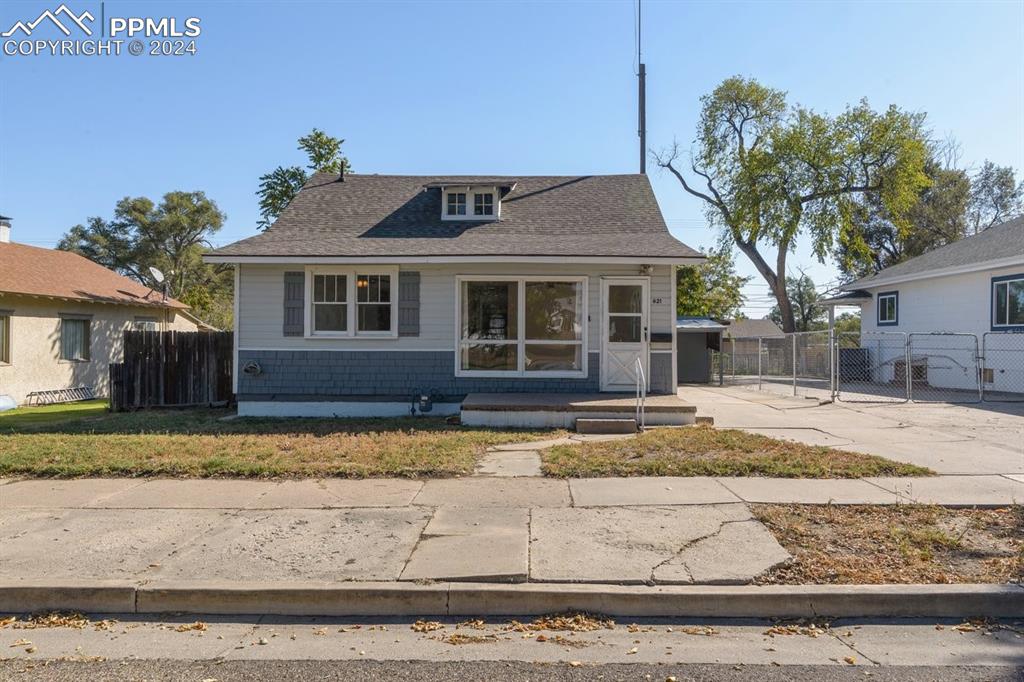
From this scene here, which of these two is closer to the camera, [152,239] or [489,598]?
[489,598]

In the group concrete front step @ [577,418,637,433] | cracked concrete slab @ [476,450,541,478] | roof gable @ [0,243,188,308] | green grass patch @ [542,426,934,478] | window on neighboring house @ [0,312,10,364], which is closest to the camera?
green grass patch @ [542,426,934,478]

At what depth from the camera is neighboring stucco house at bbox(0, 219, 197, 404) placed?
61.1 ft

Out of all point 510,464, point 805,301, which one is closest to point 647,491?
point 510,464

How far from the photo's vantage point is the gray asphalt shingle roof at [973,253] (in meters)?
18.2

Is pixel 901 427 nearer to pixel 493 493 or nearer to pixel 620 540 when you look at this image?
pixel 493 493

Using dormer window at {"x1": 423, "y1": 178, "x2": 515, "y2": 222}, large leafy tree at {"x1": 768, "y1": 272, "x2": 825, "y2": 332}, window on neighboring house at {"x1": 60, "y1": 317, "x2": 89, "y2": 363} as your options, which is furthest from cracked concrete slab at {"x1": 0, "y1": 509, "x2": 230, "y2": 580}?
large leafy tree at {"x1": 768, "y1": 272, "x2": 825, "y2": 332}

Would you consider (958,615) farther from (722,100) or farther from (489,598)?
(722,100)

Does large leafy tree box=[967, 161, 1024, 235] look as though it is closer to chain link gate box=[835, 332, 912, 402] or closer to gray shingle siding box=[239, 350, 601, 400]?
chain link gate box=[835, 332, 912, 402]

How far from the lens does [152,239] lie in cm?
4534

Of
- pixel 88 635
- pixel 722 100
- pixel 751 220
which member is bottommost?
pixel 88 635

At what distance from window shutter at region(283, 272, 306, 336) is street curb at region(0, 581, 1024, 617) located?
875cm

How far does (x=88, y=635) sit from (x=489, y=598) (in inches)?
102

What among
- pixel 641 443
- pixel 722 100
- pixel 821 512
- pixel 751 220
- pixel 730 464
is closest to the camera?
pixel 821 512

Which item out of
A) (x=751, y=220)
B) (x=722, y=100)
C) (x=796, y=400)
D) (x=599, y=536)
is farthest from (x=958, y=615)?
(x=722, y=100)
